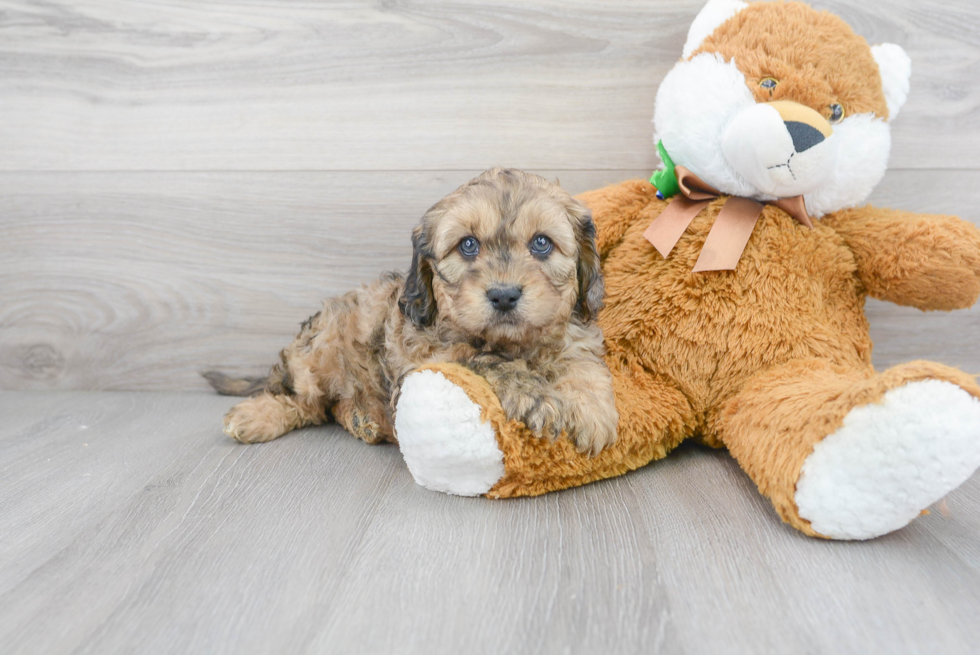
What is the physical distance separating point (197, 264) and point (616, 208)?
1501 millimetres

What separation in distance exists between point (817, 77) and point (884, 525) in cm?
107

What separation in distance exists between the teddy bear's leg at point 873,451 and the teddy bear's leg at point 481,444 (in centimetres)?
34

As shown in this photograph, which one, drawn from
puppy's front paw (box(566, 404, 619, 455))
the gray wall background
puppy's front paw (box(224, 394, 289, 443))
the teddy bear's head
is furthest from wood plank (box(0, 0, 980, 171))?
puppy's front paw (box(566, 404, 619, 455))

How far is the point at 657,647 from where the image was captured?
103 centimetres

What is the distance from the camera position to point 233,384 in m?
2.42

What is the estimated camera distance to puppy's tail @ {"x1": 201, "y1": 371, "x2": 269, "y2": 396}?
241cm

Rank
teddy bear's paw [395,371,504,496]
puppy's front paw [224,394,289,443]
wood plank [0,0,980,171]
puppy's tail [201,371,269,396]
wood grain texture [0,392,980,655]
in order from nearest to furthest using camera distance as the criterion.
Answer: wood grain texture [0,392,980,655] → teddy bear's paw [395,371,504,496] → puppy's front paw [224,394,289,443] → wood plank [0,0,980,171] → puppy's tail [201,371,269,396]

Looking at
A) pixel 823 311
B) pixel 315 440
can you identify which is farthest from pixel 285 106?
pixel 823 311

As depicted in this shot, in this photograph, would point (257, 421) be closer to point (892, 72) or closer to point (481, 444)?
point (481, 444)

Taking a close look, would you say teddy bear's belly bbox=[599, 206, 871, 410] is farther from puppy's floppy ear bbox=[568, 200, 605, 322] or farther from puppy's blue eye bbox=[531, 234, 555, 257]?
puppy's blue eye bbox=[531, 234, 555, 257]

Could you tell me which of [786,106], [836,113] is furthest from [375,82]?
[836,113]

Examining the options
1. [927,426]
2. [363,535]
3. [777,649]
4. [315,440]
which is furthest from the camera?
[315,440]

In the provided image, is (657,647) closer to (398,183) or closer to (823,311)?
(823,311)

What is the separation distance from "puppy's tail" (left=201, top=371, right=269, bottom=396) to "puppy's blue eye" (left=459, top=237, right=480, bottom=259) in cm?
115
